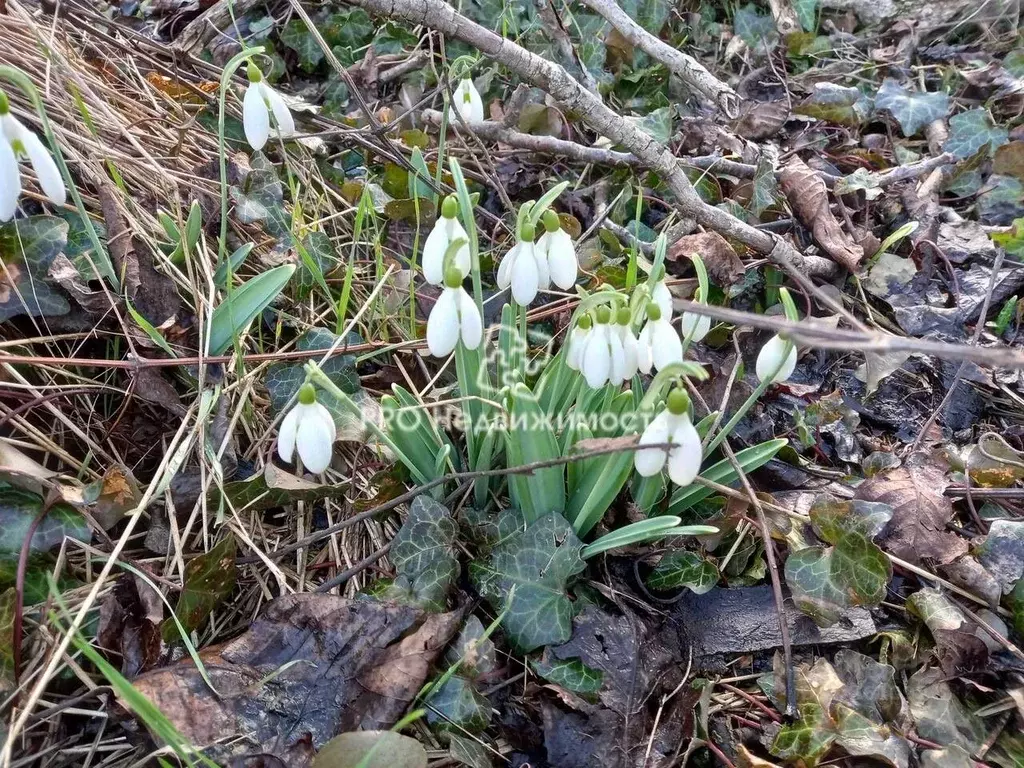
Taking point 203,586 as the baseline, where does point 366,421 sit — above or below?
above

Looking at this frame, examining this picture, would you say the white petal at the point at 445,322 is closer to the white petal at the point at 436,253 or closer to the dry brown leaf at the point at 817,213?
the white petal at the point at 436,253

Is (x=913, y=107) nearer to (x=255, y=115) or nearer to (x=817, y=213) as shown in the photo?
(x=817, y=213)

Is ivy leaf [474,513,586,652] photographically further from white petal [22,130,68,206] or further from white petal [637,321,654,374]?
white petal [22,130,68,206]

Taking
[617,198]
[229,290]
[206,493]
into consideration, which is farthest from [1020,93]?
[206,493]

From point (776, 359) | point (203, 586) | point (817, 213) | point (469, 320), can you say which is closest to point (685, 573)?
point (776, 359)

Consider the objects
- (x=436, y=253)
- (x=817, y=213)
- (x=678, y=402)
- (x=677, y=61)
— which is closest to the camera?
(x=678, y=402)

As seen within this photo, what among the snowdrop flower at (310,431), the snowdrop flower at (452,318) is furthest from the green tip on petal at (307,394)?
the snowdrop flower at (452,318)

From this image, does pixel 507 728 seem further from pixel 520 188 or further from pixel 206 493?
pixel 520 188
